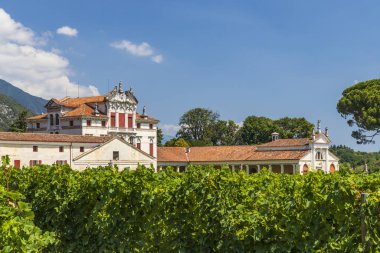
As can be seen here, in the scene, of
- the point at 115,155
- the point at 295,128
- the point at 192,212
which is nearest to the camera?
the point at 192,212

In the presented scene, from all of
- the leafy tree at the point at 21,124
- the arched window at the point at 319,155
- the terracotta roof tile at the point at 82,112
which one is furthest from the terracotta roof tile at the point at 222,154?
the leafy tree at the point at 21,124

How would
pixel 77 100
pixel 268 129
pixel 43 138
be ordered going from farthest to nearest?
pixel 268 129
pixel 77 100
pixel 43 138

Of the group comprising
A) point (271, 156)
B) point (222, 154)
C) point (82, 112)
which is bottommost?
point (271, 156)

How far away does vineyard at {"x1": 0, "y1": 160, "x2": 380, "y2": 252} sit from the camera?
27.3 ft

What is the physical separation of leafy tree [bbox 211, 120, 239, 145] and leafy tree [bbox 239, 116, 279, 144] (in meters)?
3.34

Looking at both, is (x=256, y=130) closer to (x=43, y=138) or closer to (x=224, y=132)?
(x=224, y=132)

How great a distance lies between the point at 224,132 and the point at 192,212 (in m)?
102

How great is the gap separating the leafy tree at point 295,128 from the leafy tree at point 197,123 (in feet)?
57.9

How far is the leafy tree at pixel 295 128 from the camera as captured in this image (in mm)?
101000

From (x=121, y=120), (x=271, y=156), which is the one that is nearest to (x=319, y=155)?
(x=271, y=156)

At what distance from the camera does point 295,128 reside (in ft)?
335

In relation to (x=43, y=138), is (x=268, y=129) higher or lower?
higher

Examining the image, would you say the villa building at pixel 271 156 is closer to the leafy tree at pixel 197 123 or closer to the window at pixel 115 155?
the window at pixel 115 155

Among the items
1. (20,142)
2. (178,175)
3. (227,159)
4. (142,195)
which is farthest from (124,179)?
(227,159)
